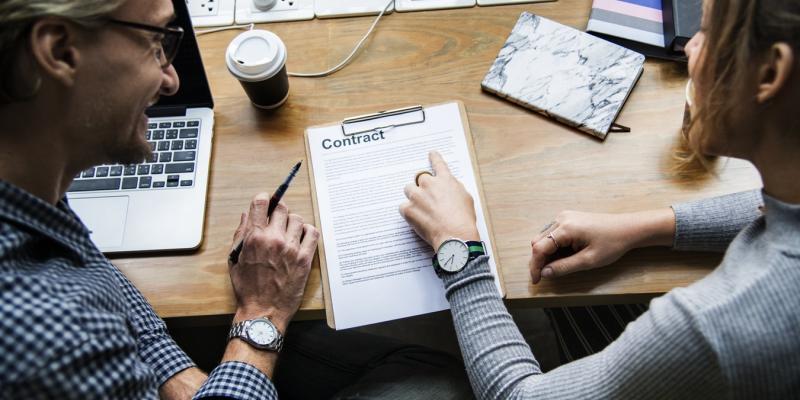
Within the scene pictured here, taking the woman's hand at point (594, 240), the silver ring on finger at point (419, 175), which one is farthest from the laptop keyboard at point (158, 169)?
the woman's hand at point (594, 240)

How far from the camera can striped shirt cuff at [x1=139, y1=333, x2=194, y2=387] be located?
916mm

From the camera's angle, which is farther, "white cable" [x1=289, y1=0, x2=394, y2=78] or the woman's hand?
"white cable" [x1=289, y1=0, x2=394, y2=78]

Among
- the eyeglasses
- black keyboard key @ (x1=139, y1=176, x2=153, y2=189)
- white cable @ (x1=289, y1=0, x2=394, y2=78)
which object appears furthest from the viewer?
white cable @ (x1=289, y1=0, x2=394, y2=78)

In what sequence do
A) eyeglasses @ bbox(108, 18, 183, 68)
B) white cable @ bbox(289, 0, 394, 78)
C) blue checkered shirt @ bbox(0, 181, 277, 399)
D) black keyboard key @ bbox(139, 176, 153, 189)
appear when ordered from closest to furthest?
1. blue checkered shirt @ bbox(0, 181, 277, 399)
2. eyeglasses @ bbox(108, 18, 183, 68)
3. black keyboard key @ bbox(139, 176, 153, 189)
4. white cable @ bbox(289, 0, 394, 78)

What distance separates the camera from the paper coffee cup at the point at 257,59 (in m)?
0.94

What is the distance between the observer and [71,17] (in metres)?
0.67

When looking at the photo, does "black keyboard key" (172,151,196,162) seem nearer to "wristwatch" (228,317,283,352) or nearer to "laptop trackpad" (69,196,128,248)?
"laptop trackpad" (69,196,128,248)

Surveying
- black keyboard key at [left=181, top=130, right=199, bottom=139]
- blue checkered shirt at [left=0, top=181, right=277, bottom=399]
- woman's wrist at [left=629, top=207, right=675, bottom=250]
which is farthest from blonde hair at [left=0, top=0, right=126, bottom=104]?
woman's wrist at [left=629, top=207, right=675, bottom=250]

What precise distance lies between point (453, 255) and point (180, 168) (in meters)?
0.47

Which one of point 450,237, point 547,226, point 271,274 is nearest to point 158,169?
point 271,274

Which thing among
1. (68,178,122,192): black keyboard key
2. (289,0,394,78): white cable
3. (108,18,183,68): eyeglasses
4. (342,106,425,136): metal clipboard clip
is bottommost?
(68,178,122,192): black keyboard key

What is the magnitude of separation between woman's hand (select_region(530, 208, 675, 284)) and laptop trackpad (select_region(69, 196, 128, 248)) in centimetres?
65

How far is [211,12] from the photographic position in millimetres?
1134

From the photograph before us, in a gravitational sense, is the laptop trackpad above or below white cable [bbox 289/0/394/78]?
below
